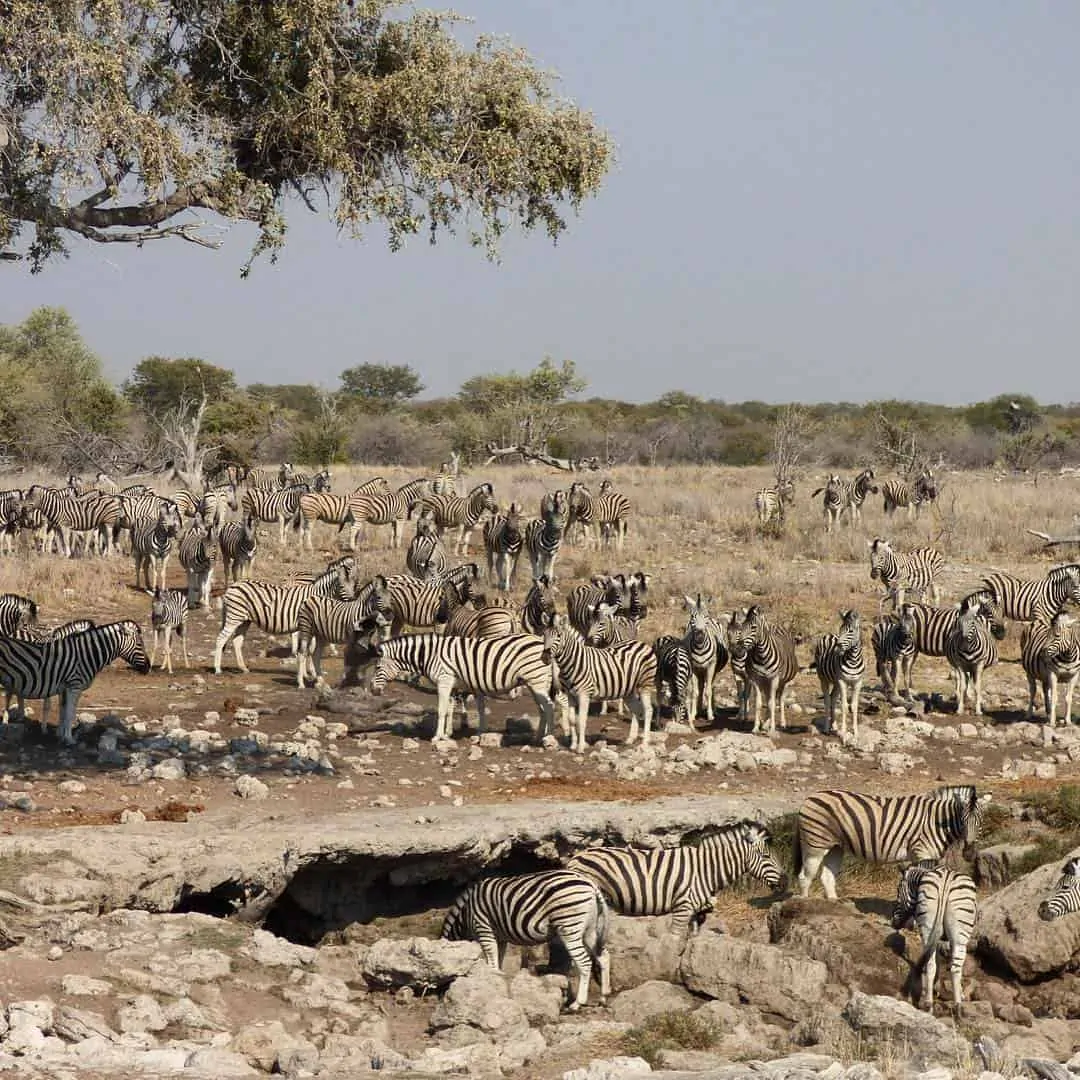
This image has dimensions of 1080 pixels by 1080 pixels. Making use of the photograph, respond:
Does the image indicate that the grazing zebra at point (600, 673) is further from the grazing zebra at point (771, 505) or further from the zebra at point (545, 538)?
the grazing zebra at point (771, 505)

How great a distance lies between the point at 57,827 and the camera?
1241 centimetres

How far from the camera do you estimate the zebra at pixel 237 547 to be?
25094 mm

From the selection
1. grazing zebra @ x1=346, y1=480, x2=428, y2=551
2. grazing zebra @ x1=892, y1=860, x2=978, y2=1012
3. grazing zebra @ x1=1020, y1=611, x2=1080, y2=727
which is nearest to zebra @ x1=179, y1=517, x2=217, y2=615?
grazing zebra @ x1=346, y1=480, x2=428, y2=551

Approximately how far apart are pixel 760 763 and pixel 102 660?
6.58m

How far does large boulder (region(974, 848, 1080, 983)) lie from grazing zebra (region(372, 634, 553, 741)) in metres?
5.98

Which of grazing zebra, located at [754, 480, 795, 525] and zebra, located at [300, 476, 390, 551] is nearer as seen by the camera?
zebra, located at [300, 476, 390, 551]

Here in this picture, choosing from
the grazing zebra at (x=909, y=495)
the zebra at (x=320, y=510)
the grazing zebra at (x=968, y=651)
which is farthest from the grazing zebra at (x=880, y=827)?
the grazing zebra at (x=909, y=495)

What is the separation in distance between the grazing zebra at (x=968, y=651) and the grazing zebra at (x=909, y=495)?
50.7 feet

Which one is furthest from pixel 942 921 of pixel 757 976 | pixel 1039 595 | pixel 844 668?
pixel 1039 595

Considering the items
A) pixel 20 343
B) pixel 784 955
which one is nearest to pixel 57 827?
pixel 784 955

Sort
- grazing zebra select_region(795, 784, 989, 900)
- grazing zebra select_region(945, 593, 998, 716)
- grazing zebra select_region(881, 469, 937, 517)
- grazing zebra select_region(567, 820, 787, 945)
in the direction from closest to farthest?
1. grazing zebra select_region(567, 820, 787, 945)
2. grazing zebra select_region(795, 784, 989, 900)
3. grazing zebra select_region(945, 593, 998, 716)
4. grazing zebra select_region(881, 469, 937, 517)

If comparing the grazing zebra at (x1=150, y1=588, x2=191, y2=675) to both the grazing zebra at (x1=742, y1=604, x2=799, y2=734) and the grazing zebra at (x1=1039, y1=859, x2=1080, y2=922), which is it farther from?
the grazing zebra at (x1=1039, y1=859, x2=1080, y2=922)

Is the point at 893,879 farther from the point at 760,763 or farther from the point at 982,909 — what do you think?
the point at 760,763

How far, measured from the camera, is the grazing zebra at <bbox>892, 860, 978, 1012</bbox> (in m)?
10.6
